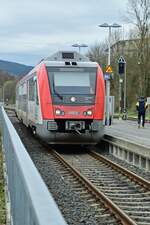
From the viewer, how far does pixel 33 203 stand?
307cm

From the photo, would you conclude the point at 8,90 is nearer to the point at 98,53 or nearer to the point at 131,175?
the point at 98,53

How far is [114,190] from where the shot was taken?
11547 millimetres

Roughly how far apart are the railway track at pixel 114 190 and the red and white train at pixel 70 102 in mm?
1266

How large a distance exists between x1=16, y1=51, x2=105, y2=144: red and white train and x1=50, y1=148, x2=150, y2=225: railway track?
1.27 metres

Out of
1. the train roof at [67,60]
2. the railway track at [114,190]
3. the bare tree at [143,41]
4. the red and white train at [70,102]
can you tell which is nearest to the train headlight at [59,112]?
the red and white train at [70,102]

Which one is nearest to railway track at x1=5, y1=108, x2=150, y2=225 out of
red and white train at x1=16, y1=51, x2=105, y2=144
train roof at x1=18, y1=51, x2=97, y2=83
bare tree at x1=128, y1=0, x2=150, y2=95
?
red and white train at x1=16, y1=51, x2=105, y2=144

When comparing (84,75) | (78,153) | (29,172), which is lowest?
(78,153)

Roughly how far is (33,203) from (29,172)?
1380 millimetres

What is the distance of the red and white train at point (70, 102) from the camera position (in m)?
18.4

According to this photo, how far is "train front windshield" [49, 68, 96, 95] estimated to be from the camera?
18797mm

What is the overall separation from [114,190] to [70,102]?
7371 mm

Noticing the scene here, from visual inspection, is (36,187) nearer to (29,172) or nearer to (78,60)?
(29,172)

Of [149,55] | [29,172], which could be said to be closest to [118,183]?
[29,172]

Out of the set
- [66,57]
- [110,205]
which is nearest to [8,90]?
[66,57]
